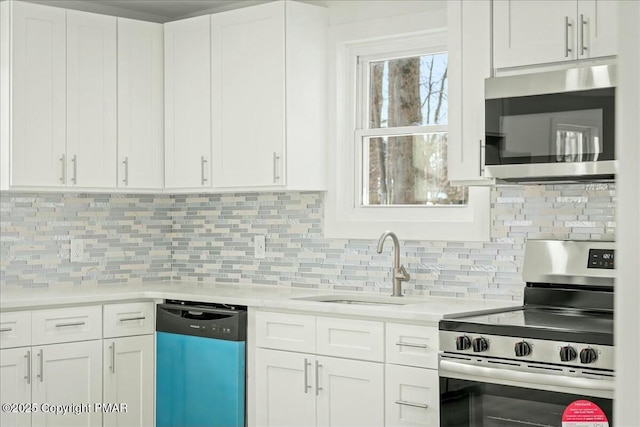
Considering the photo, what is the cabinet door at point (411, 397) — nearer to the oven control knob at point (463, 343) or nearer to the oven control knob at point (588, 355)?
the oven control knob at point (463, 343)

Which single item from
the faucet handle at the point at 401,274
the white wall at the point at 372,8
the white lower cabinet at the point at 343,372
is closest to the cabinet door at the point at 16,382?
the white lower cabinet at the point at 343,372

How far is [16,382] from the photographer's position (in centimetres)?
373

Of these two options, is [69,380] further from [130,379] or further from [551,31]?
[551,31]

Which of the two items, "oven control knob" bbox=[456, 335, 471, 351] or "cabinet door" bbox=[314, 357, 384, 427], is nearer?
"oven control knob" bbox=[456, 335, 471, 351]

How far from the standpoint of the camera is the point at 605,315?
10.7 feet

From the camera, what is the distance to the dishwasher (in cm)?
383

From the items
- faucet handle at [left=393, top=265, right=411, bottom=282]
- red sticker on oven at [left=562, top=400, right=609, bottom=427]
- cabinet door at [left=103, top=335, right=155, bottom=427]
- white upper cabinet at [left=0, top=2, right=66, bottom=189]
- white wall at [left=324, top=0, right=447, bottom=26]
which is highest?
white wall at [left=324, top=0, right=447, bottom=26]

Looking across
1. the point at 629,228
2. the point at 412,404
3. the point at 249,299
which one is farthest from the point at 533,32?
the point at 629,228

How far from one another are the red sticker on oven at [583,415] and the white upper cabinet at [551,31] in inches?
47.5

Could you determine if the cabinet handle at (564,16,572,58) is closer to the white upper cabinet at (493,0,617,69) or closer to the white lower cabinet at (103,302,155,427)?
the white upper cabinet at (493,0,617,69)

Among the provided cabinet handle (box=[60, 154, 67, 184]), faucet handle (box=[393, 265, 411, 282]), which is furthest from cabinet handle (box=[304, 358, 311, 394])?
cabinet handle (box=[60, 154, 67, 184])

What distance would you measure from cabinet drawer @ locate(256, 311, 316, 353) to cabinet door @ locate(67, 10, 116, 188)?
1166mm

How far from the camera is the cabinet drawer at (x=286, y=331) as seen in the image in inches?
140

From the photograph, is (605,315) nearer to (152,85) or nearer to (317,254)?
(317,254)
